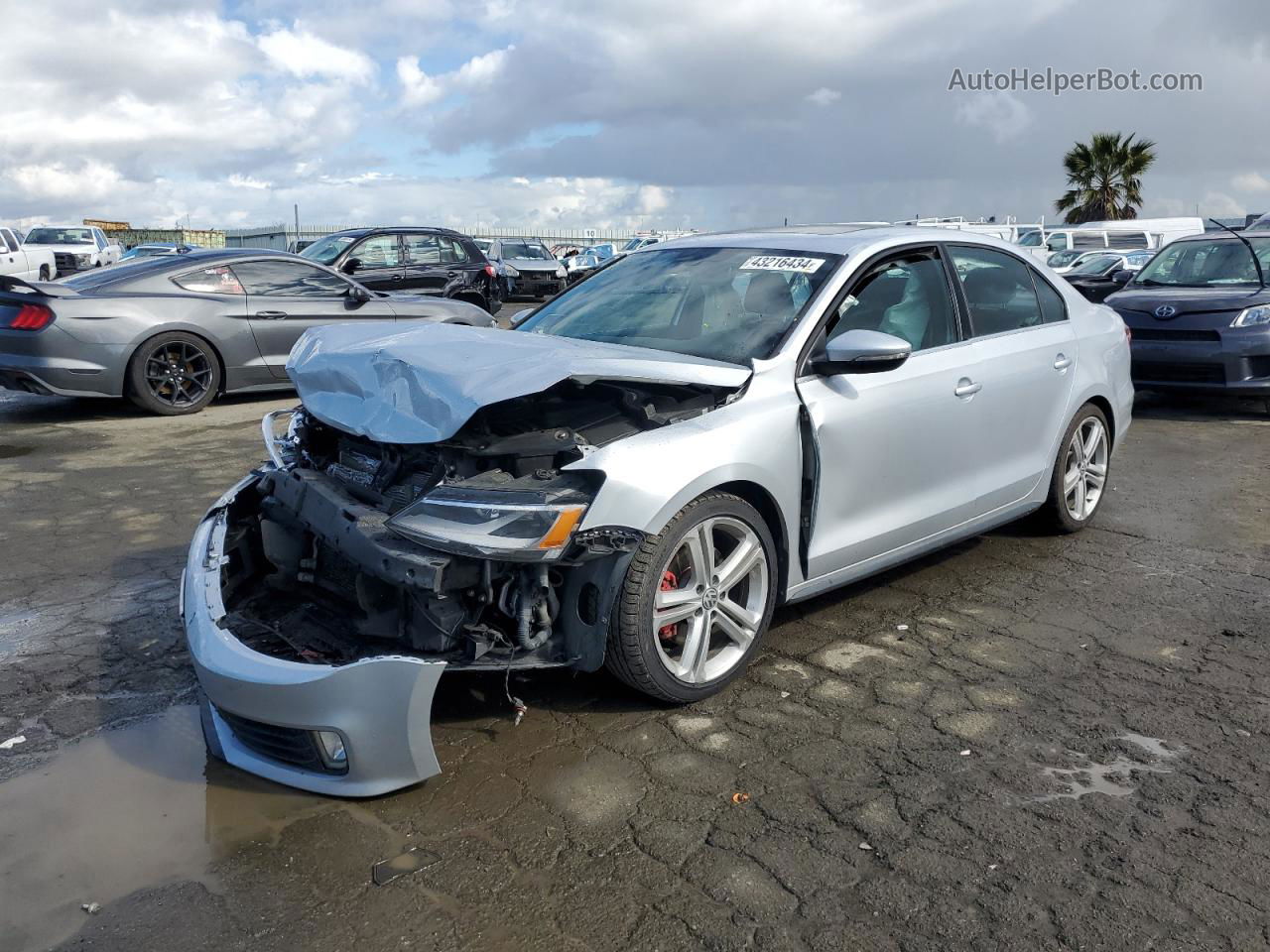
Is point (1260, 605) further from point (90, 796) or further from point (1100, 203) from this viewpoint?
point (1100, 203)

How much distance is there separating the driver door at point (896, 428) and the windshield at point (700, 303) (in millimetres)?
200

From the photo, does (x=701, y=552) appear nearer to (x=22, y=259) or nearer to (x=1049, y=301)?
(x=1049, y=301)

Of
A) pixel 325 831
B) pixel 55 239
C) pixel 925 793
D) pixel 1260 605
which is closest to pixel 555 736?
pixel 325 831

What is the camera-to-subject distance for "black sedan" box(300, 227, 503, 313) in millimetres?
15109

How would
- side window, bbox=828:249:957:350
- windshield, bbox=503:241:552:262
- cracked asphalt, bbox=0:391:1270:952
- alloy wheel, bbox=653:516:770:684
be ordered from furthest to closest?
windshield, bbox=503:241:552:262 < side window, bbox=828:249:957:350 < alloy wheel, bbox=653:516:770:684 < cracked asphalt, bbox=0:391:1270:952

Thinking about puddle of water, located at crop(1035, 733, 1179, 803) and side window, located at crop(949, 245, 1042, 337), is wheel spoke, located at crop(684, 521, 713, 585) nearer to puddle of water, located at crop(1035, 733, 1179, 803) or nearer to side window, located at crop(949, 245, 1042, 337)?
puddle of water, located at crop(1035, 733, 1179, 803)

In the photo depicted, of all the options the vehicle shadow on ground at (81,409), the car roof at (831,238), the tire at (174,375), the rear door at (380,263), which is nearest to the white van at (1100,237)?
the rear door at (380,263)

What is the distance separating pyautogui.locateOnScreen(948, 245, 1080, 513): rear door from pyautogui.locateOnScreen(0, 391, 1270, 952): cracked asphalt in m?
0.59

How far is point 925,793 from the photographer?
3.20m

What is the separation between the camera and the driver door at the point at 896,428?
4.06 metres

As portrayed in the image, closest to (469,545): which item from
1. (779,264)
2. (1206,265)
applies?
(779,264)

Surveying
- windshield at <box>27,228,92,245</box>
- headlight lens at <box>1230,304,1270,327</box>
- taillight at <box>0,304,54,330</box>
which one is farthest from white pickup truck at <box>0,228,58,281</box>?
headlight lens at <box>1230,304,1270,327</box>

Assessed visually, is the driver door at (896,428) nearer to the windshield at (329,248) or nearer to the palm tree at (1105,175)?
the windshield at (329,248)

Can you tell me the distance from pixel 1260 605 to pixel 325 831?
4.04 meters
